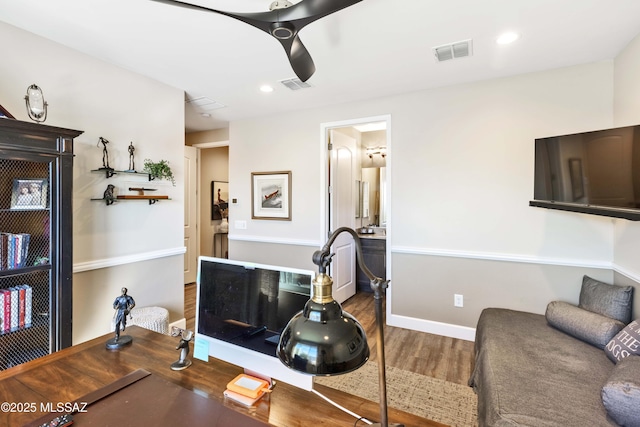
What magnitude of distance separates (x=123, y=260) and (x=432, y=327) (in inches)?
122

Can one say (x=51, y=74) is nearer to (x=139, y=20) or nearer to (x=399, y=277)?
(x=139, y=20)

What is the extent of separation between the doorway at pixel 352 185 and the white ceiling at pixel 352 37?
2.92ft

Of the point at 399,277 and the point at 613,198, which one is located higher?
the point at 613,198

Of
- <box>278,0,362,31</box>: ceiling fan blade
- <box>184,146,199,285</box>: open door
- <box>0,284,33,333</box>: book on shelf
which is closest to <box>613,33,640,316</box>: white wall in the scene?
<box>278,0,362,31</box>: ceiling fan blade

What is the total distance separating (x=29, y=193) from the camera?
1.86 m

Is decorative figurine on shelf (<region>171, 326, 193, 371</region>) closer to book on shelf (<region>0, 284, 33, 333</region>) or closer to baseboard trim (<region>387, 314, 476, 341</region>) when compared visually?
book on shelf (<region>0, 284, 33, 333</region>)

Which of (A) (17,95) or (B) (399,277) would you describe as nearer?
(A) (17,95)

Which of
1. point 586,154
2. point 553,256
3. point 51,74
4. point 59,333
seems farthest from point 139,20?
point 553,256

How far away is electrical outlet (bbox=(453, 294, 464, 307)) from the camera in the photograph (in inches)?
121

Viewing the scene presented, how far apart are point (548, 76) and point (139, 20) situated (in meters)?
3.29

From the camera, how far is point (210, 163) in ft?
18.2

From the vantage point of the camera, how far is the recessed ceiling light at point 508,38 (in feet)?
6.92

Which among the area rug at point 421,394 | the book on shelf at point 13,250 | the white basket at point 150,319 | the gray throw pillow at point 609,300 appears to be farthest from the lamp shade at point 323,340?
the gray throw pillow at point 609,300

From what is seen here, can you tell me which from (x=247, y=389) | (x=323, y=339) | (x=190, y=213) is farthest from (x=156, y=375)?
(x=190, y=213)
